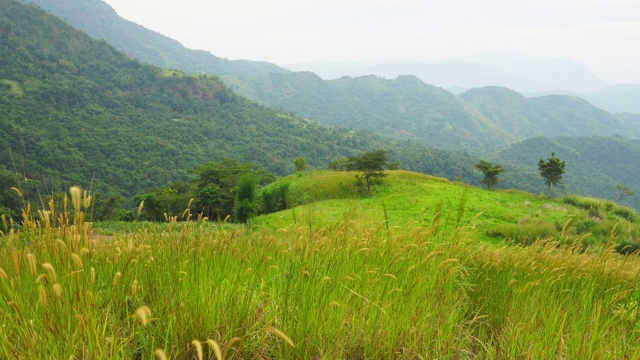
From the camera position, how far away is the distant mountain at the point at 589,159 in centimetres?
14688

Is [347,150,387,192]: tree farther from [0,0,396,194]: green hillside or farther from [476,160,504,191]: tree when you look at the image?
[0,0,396,194]: green hillside

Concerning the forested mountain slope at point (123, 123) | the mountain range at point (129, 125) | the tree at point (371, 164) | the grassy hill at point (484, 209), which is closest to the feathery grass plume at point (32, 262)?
the grassy hill at point (484, 209)

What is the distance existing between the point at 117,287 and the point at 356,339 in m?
1.47

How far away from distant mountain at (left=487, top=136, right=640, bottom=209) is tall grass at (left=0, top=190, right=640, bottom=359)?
538ft

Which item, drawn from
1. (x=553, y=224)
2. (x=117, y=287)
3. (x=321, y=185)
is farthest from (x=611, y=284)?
(x=321, y=185)

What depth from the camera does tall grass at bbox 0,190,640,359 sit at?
1.82m

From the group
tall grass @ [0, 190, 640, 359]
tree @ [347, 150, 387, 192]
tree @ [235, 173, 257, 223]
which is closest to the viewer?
tall grass @ [0, 190, 640, 359]

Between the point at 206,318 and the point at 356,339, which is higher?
the point at 206,318

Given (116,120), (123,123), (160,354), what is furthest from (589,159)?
(160,354)

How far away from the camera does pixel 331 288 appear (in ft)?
8.03

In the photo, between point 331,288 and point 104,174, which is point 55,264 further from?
point 104,174

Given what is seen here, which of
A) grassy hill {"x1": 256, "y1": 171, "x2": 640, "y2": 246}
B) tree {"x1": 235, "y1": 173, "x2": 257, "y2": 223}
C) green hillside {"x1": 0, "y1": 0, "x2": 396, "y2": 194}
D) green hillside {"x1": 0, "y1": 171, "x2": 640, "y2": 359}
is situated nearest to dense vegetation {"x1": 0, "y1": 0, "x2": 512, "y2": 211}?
green hillside {"x1": 0, "y1": 0, "x2": 396, "y2": 194}

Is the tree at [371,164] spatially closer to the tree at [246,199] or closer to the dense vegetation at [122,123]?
the tree at [246,199]

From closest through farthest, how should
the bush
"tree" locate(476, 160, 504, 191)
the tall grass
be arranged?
the tall grass, the bush, "tree" locate(476, 160, 504, 191)
